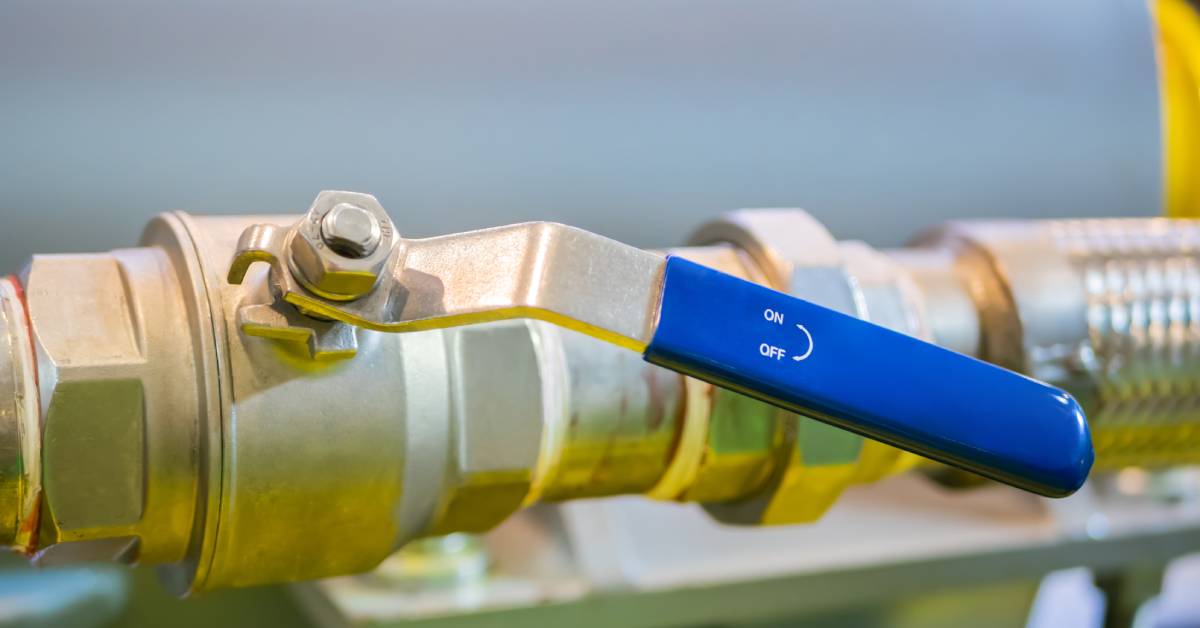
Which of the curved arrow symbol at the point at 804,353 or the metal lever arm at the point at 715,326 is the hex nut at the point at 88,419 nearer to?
the metal lever arm at the point at 715,326

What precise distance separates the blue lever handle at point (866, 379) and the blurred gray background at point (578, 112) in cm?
21

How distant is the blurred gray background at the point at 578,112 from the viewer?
1.49ft

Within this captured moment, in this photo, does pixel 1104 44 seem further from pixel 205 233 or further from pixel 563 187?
pixel 205 233

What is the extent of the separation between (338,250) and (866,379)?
152 millimetres

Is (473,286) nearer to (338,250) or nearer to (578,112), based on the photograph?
(338,250)

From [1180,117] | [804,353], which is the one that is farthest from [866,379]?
[1180,117]

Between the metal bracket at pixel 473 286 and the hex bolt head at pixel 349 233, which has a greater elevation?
the hex bolt head at pixel 349 233

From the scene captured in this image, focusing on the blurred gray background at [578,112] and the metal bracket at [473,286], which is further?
the blurred gray background at [578,112]

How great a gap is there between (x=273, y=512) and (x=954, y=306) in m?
0.28

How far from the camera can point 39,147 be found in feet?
1.47

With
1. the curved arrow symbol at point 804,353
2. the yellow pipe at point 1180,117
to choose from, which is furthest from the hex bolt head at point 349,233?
the yellow pipe at point 1180,117

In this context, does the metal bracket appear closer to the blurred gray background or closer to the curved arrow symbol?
the curved arrow symbol

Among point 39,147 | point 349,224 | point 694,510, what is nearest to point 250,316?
point 349,224

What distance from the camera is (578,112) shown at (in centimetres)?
53
